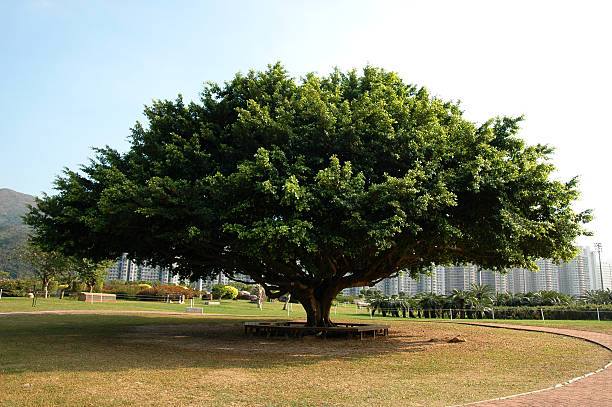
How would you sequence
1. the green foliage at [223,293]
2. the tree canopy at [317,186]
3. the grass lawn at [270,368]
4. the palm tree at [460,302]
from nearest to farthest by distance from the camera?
the grass lawn at [270,368] → the tree canopy at [317,186] → the palm tree at [460,302] → the green foliage at [223,293]

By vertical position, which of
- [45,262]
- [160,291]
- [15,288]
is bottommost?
[160,291]

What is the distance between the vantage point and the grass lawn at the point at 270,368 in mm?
8344

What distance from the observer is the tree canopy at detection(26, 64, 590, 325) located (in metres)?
13.8

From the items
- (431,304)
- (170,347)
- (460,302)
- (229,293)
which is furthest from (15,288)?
(460,302)

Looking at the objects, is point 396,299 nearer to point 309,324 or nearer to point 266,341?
point 309,324

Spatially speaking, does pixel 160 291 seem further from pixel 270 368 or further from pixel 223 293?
pixel 270 368

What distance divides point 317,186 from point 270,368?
5.67 m

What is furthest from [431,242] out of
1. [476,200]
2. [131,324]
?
[131,324]

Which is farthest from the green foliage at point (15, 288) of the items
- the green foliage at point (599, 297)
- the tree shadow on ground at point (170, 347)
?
the green foliage at point (599, 297)

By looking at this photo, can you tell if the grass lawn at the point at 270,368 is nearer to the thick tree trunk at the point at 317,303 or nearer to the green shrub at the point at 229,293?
the thick tree trunk at the point at 317,303

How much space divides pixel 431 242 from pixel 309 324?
7.50 m

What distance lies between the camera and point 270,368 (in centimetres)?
1152

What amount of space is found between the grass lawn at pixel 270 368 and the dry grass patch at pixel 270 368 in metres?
0.03

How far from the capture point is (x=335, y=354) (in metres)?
14.2
